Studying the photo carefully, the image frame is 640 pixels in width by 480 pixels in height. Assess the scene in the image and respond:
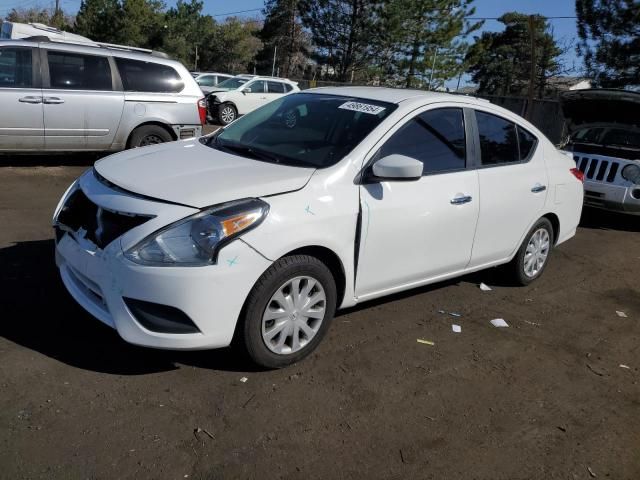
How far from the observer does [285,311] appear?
3369mm

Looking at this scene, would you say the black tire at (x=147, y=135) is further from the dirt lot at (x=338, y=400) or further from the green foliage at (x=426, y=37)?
the green foliage at (x=426, y=37)

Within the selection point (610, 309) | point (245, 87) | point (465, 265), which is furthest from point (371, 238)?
point (245, 87)

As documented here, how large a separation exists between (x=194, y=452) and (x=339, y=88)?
311 cm

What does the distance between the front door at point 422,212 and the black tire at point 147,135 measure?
5442 mm

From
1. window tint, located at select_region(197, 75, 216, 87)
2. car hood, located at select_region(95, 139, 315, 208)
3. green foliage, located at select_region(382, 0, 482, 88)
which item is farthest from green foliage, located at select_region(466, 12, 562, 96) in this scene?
car hood, located at select_region(95, 139, 315, 208)

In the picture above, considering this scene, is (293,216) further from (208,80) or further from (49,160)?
(208,80)

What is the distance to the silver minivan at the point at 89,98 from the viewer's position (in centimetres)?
775

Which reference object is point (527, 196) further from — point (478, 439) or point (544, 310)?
point (478, 439)

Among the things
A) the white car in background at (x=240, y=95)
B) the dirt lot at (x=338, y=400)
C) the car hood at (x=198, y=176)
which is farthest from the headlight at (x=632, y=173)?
the white car in background at (x=240, y=95)

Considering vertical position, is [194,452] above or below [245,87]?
below

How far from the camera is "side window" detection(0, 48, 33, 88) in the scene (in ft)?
25.2

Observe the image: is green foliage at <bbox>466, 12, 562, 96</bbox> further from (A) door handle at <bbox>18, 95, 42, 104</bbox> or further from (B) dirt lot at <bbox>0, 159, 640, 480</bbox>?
(B) dirt lot at <bbox>0, 159, 640, 480</bbox>

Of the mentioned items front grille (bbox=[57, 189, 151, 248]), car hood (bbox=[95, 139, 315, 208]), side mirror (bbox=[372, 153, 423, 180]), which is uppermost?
side mirror (bbox=[372, 153, 423, 180])

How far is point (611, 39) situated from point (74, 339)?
23182 millimetres
